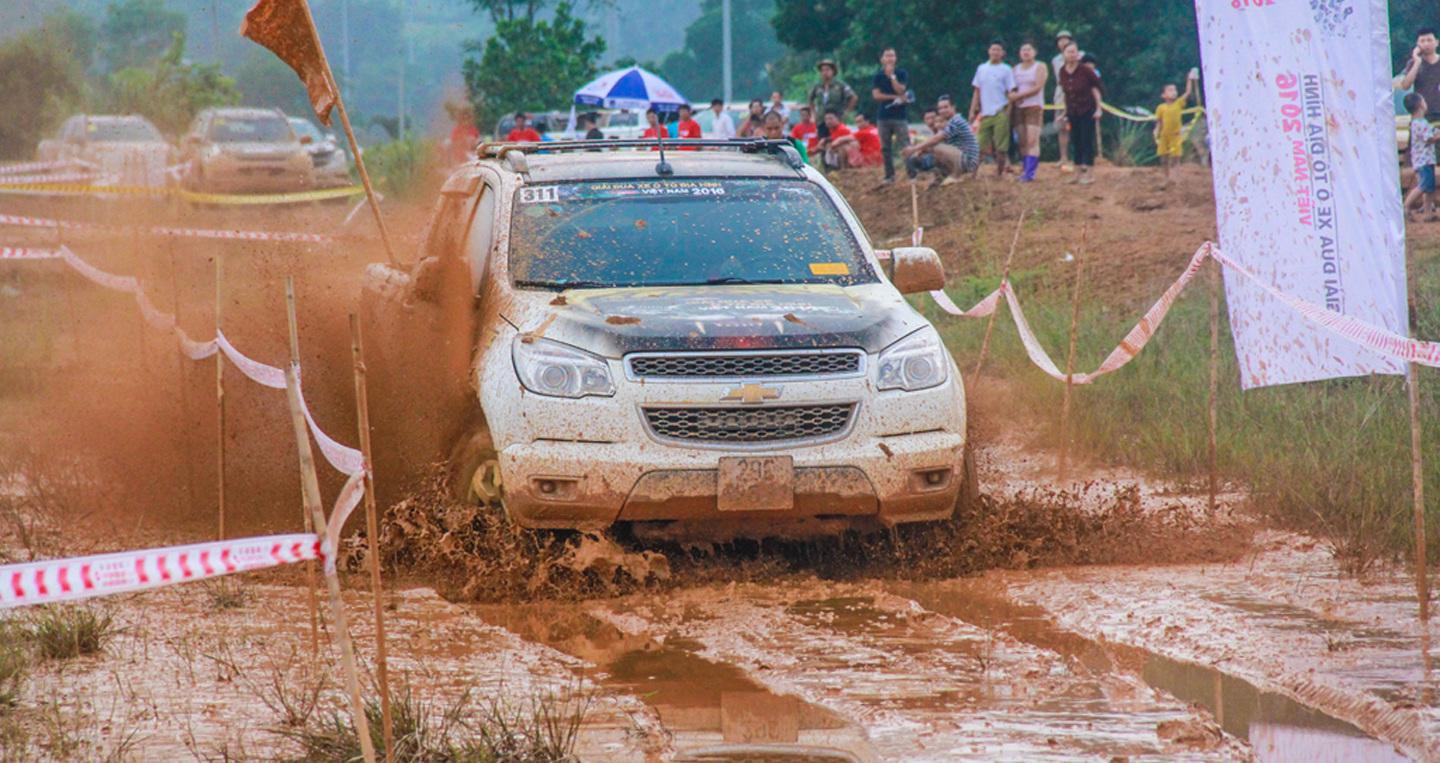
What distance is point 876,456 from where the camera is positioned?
243 inches

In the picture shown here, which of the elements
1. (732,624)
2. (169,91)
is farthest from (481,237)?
(169,91)

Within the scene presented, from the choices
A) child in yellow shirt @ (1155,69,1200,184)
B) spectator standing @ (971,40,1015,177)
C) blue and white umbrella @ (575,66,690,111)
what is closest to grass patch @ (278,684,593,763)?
spectator standing @ (971,40,1015,177)

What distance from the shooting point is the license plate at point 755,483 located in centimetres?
603

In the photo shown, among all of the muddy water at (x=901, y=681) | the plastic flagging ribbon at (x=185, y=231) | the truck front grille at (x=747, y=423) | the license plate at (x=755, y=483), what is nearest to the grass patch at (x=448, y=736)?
the muddy water at (x=901, y=681)

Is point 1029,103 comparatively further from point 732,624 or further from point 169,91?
point 169,91

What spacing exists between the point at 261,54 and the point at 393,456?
37.7m

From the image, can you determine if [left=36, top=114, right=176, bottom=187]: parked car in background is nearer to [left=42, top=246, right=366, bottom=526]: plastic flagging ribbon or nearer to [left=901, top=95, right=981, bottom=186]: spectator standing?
[left=901, top=95, right=981, bottom=186]: spectator standing

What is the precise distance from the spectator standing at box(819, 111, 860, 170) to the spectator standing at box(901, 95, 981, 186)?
10.8 feet

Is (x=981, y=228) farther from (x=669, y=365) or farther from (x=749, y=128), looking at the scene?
(x=669, y=365)

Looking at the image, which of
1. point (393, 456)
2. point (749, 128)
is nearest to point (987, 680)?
point (393, 456)

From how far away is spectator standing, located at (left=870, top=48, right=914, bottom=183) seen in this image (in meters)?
19.3

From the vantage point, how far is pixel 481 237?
7.54 metres

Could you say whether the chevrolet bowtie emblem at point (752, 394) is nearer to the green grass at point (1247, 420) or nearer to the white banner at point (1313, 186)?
the green grass at point (1247, 420)

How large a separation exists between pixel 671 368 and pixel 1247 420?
15.4 ft
